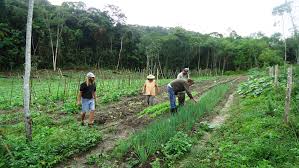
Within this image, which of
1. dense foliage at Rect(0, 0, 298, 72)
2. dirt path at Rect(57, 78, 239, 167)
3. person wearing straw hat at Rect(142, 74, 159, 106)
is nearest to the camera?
dirt path at Rect(57, 78, 239, 167)

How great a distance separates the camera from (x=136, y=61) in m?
52.7

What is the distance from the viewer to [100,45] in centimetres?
5034

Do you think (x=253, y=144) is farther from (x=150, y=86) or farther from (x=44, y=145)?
(x=150, y=86)

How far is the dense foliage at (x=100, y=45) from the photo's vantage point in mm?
38531

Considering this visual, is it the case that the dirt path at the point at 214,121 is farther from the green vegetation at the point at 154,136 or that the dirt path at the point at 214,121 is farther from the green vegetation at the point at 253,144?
the green vegetation at the point at 154,136

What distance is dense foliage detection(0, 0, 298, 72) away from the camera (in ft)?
126

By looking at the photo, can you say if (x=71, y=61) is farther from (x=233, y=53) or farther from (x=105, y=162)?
(x=105, y=162)

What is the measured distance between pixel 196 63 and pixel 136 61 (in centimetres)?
1215

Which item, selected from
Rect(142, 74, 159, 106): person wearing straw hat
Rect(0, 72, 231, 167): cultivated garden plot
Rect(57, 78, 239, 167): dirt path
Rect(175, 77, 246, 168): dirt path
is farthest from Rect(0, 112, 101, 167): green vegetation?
Rect(142, 74, 159, 106): person wearing straw hat

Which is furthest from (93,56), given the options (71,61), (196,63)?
(196,63)

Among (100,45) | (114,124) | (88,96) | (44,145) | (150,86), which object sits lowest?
(114,124)

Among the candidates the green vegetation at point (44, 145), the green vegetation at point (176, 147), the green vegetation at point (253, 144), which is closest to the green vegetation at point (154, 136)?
the green vegetation at point (176, 147)

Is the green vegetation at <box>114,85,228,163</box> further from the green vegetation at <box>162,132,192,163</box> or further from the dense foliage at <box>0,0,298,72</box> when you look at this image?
the dense foliage at <box>0,0,298,72</box>

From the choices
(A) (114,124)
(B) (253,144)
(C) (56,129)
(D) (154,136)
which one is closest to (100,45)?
(A) (114,124)
